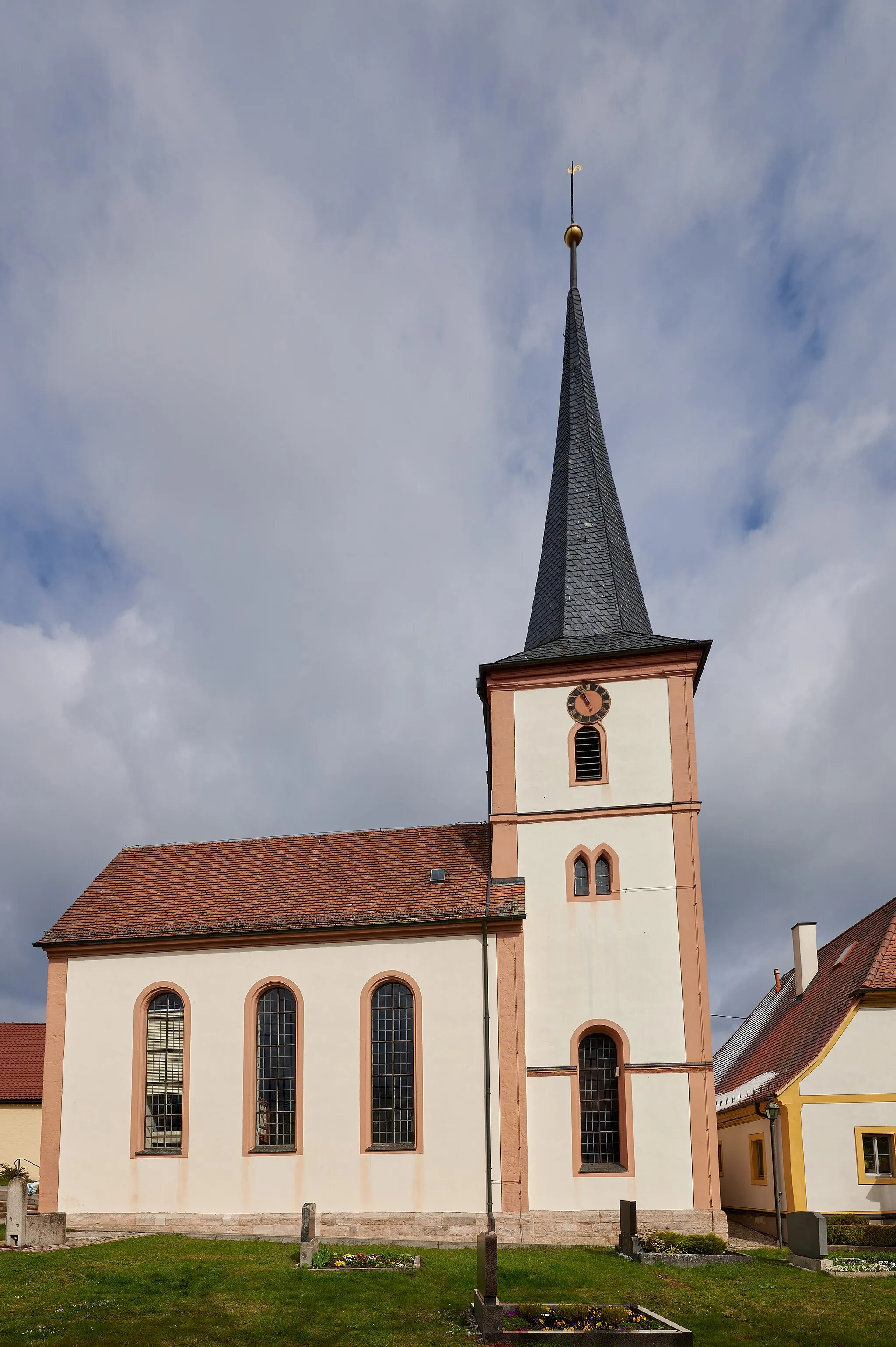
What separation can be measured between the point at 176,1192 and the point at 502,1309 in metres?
14.3

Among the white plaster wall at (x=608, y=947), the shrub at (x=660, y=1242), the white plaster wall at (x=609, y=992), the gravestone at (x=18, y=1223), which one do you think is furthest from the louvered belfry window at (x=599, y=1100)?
the gravestone at (x=18, y=1223)

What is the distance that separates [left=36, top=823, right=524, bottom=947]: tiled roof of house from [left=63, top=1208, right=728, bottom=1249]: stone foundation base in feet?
20.9

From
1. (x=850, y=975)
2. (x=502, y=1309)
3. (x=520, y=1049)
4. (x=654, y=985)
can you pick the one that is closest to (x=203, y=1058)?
(x=520, y=1049)

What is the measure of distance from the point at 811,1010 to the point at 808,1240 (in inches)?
459

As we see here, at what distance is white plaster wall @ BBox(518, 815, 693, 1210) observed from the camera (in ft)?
82.0

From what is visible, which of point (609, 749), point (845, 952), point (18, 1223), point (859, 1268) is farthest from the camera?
point (845, 952)

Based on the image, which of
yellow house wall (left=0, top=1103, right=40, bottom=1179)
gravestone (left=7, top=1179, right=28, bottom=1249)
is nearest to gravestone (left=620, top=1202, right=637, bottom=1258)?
gravestone (left=7, top=1179, right=28, bottom=1249)

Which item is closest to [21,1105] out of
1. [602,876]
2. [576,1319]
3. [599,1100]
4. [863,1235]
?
[599,1100]

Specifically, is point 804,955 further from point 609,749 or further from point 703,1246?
point 703,1246

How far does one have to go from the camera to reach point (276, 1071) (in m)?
27.4

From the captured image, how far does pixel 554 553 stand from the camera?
107ft

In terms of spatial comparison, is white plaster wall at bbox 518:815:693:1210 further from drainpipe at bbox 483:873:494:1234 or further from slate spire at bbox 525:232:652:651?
slate spire at bbox 525:232:652:651

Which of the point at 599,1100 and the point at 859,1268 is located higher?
the point at 599,1100

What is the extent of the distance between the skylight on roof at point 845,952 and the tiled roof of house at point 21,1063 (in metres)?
28.3
